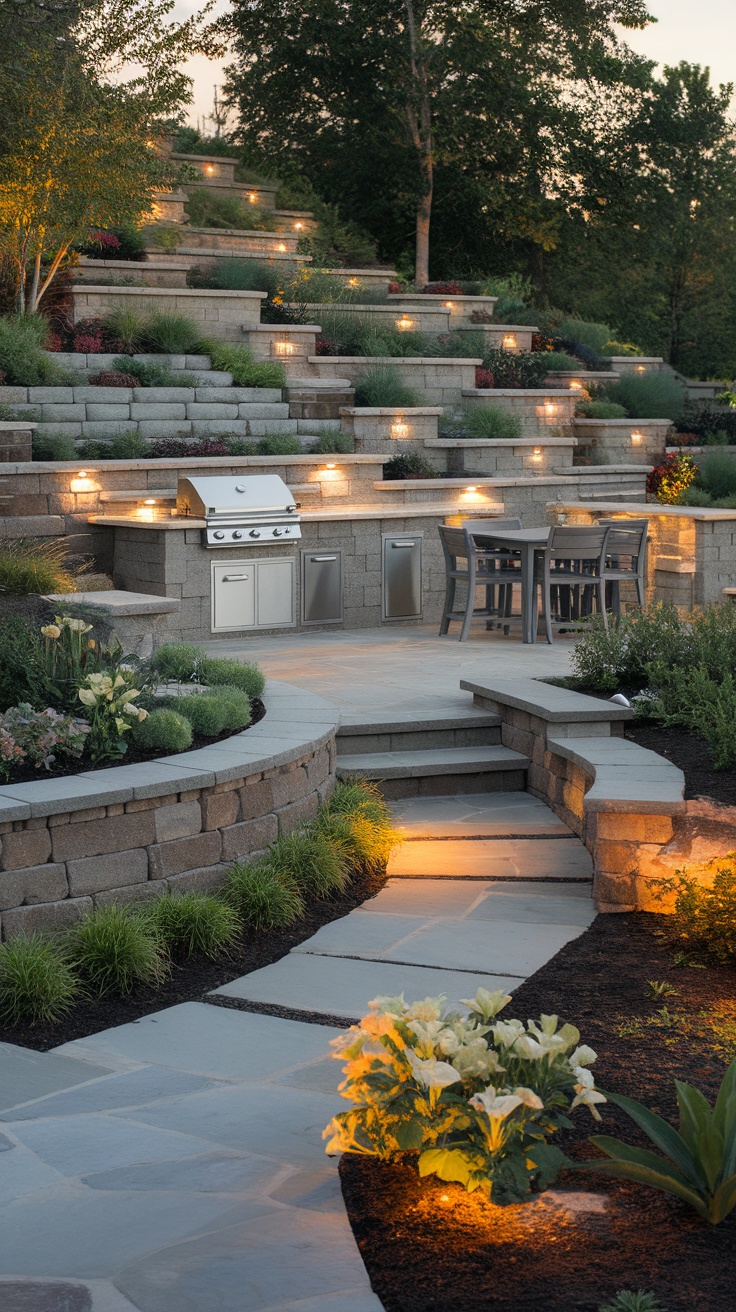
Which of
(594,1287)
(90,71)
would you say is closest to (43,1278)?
(594,1287)

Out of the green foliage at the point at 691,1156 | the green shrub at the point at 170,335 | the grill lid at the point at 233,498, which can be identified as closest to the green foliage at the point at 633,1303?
the green foliage at the point at 691,1156

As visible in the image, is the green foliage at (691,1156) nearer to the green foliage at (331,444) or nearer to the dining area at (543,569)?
the dining area at (543,569)

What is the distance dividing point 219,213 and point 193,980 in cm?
1527

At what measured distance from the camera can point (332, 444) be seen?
40.7 feet

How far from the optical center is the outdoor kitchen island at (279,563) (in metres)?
10.1

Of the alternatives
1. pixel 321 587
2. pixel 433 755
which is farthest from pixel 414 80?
pixel 433 755

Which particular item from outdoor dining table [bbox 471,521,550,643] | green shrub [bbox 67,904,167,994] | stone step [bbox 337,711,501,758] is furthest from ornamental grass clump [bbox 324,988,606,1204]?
outdoor dining table [bbox 471,521,550,643]

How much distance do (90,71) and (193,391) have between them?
3.39 metres

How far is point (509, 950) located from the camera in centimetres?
444

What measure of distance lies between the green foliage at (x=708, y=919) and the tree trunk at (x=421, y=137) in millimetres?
15242

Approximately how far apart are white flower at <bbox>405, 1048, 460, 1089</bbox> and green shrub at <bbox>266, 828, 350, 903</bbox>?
247 centimetres

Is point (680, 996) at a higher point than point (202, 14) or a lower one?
lower

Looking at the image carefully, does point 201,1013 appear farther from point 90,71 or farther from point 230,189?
point 230,189

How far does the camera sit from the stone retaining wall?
4.29 metres
